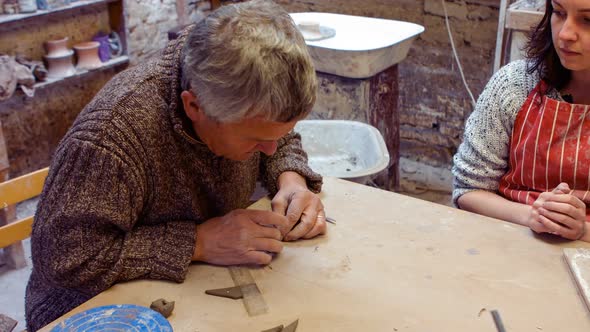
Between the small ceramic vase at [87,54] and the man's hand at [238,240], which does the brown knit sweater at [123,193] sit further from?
the small ceramic vase at [87,54]

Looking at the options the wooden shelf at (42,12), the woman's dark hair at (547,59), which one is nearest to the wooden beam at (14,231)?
the woman's dark hair at (547,59)

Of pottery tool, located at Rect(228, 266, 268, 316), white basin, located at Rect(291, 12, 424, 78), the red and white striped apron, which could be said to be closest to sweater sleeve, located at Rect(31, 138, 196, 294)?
pottery tool, located at Rect(228, 266, 268, 316)

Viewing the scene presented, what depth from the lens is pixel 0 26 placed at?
11.8 ft

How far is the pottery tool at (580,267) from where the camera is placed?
4.32ft

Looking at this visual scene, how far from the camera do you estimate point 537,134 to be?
172 cm

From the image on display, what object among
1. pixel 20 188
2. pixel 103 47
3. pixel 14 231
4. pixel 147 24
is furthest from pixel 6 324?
pixel 147 24

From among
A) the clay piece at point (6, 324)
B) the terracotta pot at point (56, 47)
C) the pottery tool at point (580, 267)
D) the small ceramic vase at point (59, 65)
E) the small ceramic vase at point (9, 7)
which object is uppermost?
the small ceramic vase at point (9, 7)

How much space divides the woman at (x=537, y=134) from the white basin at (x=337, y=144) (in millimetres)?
Answer: 825

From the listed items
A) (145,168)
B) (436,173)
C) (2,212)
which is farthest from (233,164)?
(436,173)

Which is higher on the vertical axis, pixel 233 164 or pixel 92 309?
pixel 233 164

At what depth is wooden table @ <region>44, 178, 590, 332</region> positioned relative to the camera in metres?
1.25

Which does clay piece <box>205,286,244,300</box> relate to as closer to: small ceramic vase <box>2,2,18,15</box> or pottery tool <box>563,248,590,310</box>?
pottery tool <box>563,248,590,310</box>

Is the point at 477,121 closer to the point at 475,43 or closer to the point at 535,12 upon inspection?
the point at 535,12

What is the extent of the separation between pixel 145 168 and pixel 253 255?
0.30 metres
